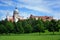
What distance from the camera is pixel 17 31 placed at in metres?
83.4

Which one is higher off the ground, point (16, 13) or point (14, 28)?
point (16, 13)

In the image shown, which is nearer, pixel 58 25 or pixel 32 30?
pixel 58 25

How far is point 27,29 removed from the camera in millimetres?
84125

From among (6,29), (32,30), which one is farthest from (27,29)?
(6,29)

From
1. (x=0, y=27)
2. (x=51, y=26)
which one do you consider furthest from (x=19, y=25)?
(x=51, y=26)

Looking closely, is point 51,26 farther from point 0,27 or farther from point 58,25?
point 0,27

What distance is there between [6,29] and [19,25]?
6.62 m

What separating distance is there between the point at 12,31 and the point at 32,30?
31.2 ft

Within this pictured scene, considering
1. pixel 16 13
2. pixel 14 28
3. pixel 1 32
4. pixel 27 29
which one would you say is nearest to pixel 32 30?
pixel 27 29

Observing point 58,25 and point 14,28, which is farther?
point 14,28

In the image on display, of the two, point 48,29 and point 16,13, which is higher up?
point 16,13

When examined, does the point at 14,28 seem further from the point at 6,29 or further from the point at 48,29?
the point at 48,29

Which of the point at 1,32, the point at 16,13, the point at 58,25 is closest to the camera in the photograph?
the point at 58,25

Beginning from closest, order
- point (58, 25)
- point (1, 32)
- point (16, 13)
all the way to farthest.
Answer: point (58, 25) → point (1, 32) → point (16, 13)
